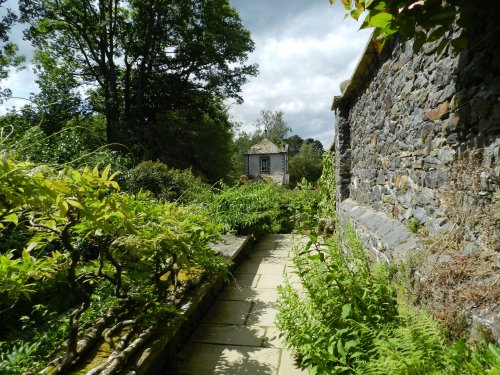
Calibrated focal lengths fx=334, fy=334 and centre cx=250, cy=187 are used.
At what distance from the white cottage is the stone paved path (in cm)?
3096

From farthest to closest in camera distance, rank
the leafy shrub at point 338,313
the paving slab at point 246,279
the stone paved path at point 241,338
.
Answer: the paving slab at point 246,279 < the stone paved path at point 241,338 < the leafy shrub at point 338,313

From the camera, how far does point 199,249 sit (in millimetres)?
3107

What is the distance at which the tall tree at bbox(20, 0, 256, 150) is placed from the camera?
1914 cm

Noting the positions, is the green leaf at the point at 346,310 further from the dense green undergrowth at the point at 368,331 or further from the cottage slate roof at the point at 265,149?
the cottage slate roof at the point at 265,149

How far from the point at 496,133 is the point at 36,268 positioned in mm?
3123

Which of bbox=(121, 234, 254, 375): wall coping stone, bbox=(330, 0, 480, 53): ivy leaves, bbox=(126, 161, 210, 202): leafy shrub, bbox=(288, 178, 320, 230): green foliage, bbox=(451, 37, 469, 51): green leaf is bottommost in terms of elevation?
bbox=(121, 234, 254, 375): wall coping stone

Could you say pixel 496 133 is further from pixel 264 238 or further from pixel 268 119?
pixel 268 119

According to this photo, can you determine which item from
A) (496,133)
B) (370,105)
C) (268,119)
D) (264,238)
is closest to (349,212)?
(370,105)

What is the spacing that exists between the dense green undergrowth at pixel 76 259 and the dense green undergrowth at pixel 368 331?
938 mm

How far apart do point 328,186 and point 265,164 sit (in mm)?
28002

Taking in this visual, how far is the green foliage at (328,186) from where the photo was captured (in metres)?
8.62

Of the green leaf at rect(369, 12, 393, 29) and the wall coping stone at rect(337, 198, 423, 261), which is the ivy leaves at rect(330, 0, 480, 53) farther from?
the wall coping stone at rect(337, 198, 423, 261)

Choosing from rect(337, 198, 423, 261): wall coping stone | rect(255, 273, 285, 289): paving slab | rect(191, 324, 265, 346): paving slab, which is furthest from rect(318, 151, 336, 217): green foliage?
rect(191, 324, 265, 346): paving slab

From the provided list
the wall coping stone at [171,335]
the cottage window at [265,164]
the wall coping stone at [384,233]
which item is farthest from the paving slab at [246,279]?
the cottage window at [265,164]
